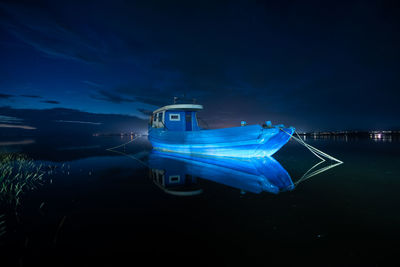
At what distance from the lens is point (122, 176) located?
9.11 metres

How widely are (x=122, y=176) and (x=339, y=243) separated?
29.4 feet

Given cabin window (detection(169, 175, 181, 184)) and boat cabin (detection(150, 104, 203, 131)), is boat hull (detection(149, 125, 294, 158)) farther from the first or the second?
cabin window (detection(169, 175, 181, 184))

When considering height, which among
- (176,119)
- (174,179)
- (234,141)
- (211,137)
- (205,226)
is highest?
(176,119)

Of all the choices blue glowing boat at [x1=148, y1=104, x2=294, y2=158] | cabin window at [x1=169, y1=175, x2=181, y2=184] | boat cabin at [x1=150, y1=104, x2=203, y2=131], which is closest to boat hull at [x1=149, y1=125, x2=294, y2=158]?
blue glowing boat at [x1=148, y1=104, x2=294, y2=158]

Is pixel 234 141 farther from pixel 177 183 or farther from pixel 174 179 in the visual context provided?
pixel 177 183

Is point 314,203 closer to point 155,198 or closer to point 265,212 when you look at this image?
point 265,212

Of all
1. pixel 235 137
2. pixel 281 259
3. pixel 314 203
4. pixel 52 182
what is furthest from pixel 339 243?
pixel 52 182

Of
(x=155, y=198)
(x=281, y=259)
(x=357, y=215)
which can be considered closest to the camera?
(x=281, y=259)

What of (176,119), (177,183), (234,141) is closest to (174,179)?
(177,183)

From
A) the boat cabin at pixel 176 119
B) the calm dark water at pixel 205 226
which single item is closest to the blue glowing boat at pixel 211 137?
the boat cabin at pixel 176 119

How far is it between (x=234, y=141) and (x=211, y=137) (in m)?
1.87

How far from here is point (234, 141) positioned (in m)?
12.7

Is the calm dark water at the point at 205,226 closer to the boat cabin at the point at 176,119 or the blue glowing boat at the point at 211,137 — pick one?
the blue glowing boat at the point at 211,137

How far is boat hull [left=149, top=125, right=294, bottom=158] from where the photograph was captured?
11.6 metres
